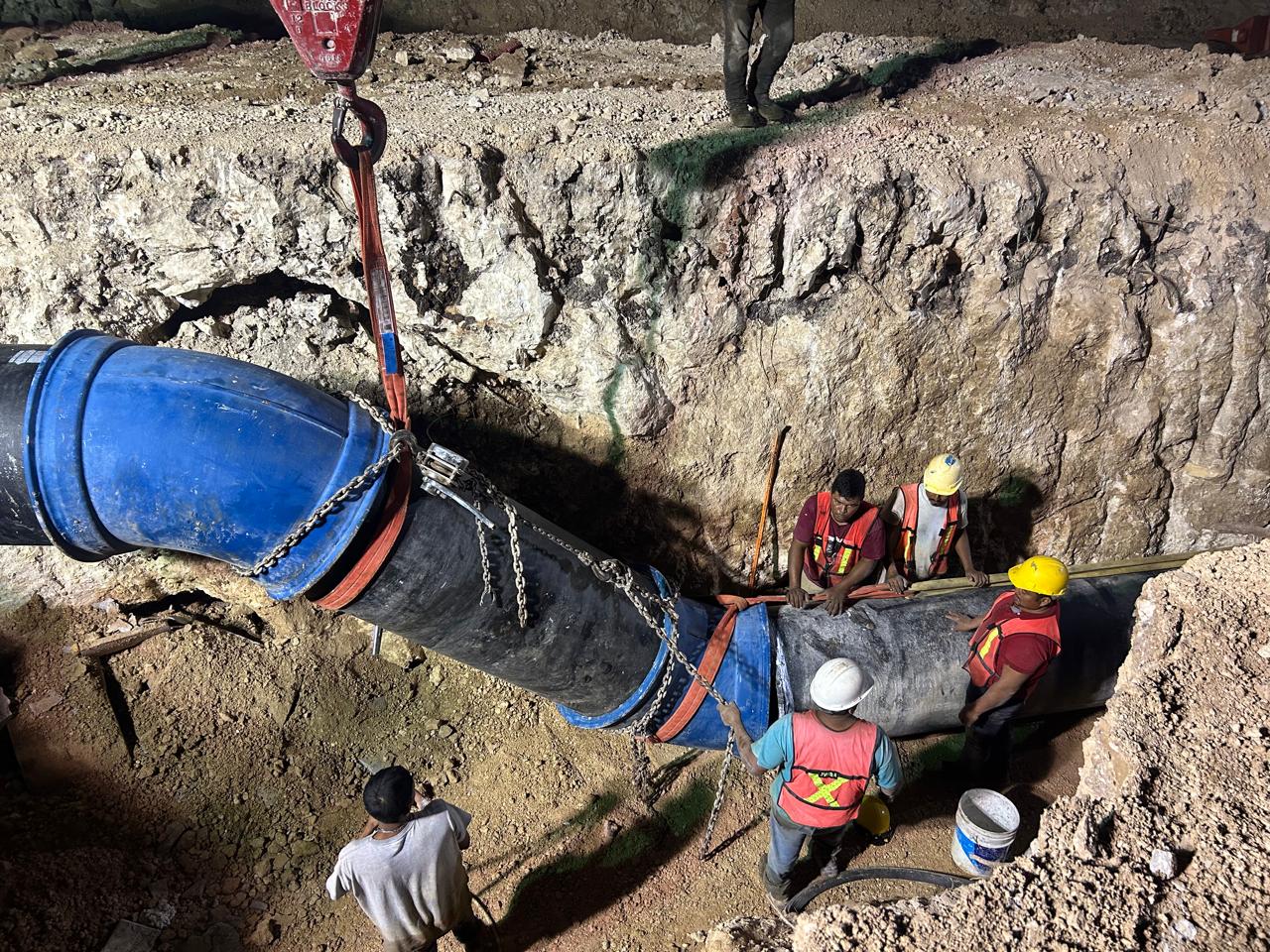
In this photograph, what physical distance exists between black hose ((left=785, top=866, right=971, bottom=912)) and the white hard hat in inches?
51.3

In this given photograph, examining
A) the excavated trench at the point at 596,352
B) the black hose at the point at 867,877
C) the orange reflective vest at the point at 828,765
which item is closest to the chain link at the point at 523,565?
the orange reflective vest at the point at 828,765

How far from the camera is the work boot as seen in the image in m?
4.45

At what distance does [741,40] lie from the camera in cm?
427

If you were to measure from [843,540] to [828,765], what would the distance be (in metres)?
1.49

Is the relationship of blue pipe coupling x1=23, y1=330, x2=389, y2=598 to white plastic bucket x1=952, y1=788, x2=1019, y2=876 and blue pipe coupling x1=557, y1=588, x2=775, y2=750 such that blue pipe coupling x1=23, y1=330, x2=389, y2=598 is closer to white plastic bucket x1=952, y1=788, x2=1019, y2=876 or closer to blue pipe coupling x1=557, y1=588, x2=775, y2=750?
blue pipe coupling x1=557, y1=588, x2=775, y2=750

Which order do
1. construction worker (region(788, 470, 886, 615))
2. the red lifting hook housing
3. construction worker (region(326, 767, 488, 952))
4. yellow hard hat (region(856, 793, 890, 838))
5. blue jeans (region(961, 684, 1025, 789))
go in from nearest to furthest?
the red lifting hook housing → construction worker (region(326, 767, 488, 952)) → blue jeans (region(961, 684, 1025, 789)) → yellow hard hat (region(856, 793, 890, 838)) → construction worker (region(788, 470, 886, 615))

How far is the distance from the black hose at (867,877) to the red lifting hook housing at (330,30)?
392 centimetres

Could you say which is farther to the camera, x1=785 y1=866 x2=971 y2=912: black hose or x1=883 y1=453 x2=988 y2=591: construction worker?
x1=883 y1=453 x2=988 y2=591: construction worker

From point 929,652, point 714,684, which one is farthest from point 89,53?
point 929,652

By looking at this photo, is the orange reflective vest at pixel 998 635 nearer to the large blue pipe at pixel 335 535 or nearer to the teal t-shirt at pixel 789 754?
the large blue pipe at pixel 335 535

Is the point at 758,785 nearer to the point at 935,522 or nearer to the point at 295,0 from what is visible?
the point at 935,522

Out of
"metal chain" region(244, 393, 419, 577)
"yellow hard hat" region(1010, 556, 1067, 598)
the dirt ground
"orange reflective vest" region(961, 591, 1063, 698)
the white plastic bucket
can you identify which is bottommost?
the dirt ground

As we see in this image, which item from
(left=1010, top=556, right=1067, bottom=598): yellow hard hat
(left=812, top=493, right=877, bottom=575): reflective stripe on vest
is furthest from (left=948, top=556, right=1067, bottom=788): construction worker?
(left=812, top=493, right=877, bottom=575): reflective stripe on vest

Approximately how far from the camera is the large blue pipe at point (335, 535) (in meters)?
2.74
